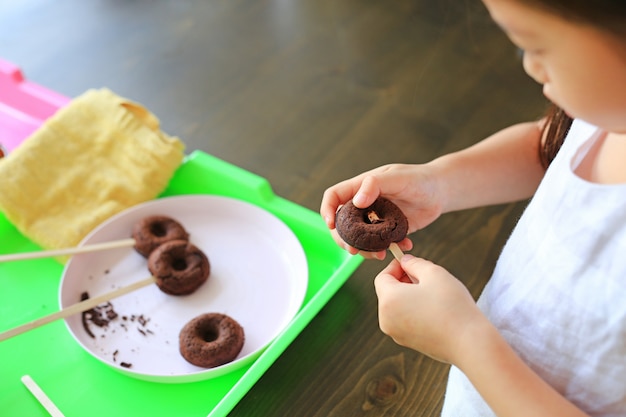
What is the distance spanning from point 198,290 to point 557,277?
22.5 inches

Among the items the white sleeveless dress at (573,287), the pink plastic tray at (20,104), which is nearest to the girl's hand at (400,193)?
the white sleeveless dress at (573,287)

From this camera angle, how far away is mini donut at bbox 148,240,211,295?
3.18 feet

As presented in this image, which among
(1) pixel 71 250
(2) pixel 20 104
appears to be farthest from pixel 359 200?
(2) pixel 20 104

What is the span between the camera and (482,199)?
790 mm

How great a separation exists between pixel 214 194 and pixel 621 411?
0.74m

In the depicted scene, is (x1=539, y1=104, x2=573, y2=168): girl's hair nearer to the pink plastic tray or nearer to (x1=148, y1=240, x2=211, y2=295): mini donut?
(x1=148, y1=240, x2=211, y2=295): mini donut

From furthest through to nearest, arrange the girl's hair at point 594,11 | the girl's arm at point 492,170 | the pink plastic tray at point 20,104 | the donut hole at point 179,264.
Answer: the pink plastic tray at point 20,104 → the donut hole at point 179,264 → the girl's arm at point 492,170 → the girl's hair at point 594,11

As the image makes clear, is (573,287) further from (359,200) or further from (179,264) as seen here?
(179,264)

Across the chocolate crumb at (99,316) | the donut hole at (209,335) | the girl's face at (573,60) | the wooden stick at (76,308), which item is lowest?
the chocolate crumb at (99,316)

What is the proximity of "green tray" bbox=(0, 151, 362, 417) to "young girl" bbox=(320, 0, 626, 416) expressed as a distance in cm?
25

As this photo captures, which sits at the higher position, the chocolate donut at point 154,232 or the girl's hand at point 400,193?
the girl's hand at point 400,193

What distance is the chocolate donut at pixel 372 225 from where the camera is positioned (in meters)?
0.69

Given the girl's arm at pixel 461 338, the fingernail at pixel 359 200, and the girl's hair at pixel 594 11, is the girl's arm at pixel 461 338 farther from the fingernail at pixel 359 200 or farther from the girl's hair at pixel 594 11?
the girl's hair at pixel 594 11

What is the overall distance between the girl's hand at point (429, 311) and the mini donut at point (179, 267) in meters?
0.41
